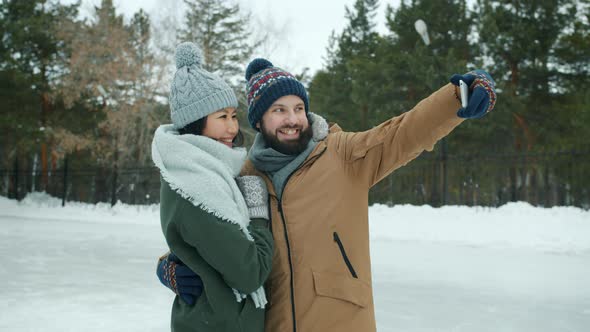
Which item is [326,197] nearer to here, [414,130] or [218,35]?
[414,130]

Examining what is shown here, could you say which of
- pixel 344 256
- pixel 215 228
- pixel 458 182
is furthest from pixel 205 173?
pixel 458 182

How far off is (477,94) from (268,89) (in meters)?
0.81

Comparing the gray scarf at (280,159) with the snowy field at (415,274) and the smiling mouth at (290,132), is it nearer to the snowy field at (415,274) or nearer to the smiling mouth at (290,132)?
the smiling mouth at (290,132)

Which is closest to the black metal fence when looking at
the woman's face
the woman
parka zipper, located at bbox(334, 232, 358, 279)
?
parka zipper, located at bbox(334, 232, 358, 279)

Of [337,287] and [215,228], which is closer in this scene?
[215,228]

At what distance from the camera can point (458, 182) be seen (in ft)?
45.4

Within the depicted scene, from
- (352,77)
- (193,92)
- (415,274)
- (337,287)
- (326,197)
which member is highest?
(352,77)

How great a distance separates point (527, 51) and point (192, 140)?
1702 centimetres

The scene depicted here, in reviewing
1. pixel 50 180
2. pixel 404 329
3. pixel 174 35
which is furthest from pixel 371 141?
A: pixel 50 180

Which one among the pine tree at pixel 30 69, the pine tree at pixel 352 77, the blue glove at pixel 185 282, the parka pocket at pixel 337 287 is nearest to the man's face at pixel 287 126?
the parka pocket at pixel 337 287

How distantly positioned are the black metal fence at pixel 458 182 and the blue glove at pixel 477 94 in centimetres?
937

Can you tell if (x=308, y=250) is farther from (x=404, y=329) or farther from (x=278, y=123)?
(x=404, y=329)

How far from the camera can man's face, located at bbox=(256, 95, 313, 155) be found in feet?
6.40

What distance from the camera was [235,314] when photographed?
159 centimetres
